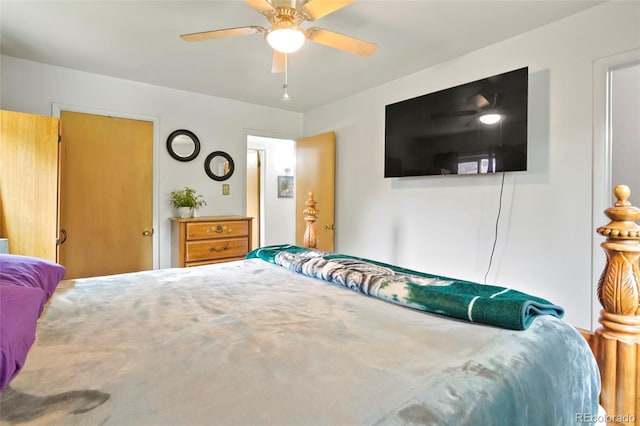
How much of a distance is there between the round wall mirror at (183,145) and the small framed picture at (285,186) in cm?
209

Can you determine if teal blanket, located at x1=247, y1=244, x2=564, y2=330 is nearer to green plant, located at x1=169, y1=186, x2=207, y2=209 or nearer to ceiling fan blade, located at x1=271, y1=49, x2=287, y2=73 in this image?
ceiling fan blade, located at x1=271, y1=49, x2=287, y2=73

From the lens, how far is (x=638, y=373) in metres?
0.99

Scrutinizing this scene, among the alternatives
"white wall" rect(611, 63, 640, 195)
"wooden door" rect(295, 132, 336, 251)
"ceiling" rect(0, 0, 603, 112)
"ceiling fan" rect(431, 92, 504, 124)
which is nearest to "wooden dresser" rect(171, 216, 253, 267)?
"wooden door" rect(295, 132, 336, 251)

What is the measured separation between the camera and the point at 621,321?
1007 millimetres

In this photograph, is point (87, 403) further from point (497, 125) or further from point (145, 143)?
point (145, 143)

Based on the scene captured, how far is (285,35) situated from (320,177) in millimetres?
2507

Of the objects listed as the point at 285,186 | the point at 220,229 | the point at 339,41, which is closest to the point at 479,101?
the point at 339,41

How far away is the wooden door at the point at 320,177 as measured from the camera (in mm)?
4031

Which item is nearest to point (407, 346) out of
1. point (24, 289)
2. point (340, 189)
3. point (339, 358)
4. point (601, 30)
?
point (339, 358)

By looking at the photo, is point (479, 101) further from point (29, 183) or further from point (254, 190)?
point (254, 190)

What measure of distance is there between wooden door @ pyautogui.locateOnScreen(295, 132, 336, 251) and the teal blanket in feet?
7.60

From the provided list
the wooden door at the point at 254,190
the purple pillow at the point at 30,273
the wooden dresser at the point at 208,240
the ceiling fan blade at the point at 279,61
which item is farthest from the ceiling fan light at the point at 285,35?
the wooden door at the point at 254,190

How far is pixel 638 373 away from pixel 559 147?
5.75 feet

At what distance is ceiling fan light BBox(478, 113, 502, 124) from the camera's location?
2424mm
